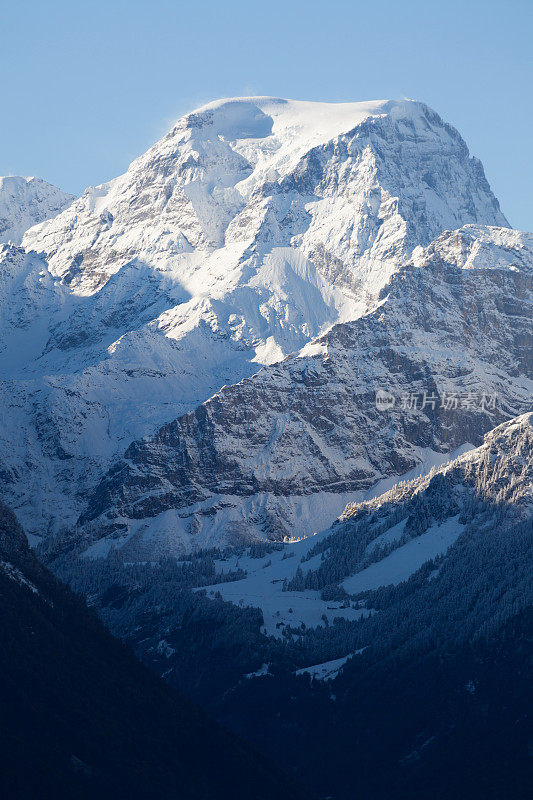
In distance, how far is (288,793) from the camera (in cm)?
19912

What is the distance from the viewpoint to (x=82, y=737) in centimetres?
18125

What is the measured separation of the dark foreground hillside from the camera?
172 metres

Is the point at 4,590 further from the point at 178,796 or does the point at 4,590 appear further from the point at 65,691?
the point at 178,796

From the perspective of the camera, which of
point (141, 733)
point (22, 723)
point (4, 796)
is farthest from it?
point (141, 733)

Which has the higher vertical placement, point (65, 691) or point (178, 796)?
point (65, 691)

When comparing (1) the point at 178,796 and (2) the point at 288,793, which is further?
(2) the point at 288,793

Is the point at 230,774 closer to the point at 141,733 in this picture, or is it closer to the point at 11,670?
the point at 141,733

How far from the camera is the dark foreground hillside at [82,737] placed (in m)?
172

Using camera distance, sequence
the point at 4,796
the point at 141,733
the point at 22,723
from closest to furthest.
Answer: the point at 4,796 < the point at 22,723 < the point at 141,733

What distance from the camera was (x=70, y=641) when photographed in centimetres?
19925

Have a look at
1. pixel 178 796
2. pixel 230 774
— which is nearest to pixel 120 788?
pixel 178 796

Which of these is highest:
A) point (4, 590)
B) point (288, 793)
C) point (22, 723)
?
point (4, 590)

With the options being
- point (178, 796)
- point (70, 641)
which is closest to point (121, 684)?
point (70, 641)

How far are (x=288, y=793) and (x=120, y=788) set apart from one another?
29793 millimetres
